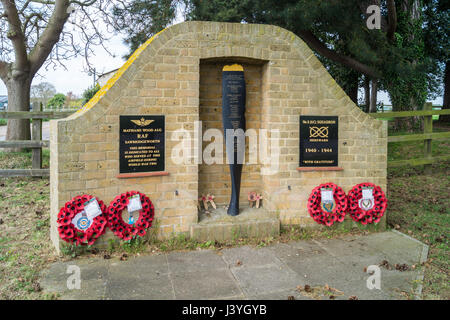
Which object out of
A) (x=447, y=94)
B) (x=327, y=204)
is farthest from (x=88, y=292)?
(x=447, y=94)

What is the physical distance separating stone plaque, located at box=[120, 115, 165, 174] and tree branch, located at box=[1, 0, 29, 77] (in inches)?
319

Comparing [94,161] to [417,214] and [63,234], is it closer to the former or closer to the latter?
[63,234]

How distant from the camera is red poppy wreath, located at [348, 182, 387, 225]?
586 cm

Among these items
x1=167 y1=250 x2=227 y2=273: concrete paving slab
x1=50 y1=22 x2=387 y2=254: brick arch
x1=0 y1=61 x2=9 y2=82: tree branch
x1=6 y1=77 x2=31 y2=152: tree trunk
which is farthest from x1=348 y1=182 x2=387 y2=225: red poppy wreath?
x1=0 y1=61 x2=9 y2=82: tree branch

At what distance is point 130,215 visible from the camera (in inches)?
197

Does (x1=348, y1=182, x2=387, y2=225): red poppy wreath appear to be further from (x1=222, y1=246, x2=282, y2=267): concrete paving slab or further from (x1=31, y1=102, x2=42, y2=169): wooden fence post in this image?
(x1=31, y1=102, x2=42, y2=169): wooden fence post

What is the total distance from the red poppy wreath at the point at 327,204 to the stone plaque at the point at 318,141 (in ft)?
1.31

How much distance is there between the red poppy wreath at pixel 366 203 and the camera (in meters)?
5.86

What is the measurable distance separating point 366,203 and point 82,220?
14.0ft

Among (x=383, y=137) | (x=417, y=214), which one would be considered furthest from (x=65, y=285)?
(x=417, y=214)

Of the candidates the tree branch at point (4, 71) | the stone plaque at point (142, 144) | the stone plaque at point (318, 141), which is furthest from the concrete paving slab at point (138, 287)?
the tree branch at point (4, 71)

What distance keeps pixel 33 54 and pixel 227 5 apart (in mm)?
6252

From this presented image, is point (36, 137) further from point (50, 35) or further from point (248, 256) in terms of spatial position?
point (248, 256)

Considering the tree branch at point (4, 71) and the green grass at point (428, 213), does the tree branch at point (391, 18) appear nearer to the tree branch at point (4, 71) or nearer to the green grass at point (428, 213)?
the green grass at point (428, 213)
